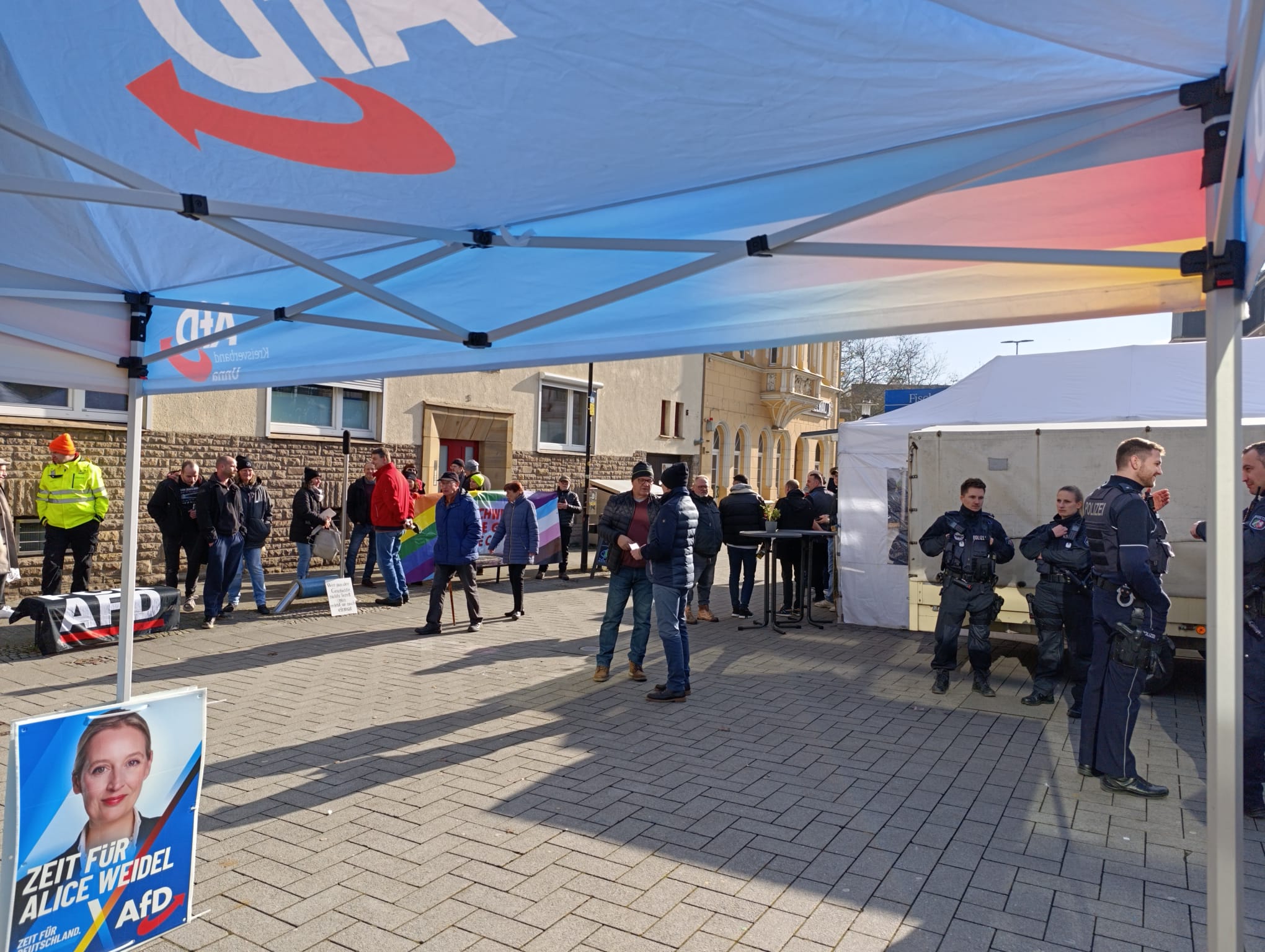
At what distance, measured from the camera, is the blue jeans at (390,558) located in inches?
473

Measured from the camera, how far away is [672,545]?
7.48 meters

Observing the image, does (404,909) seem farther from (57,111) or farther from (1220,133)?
(1220,133)

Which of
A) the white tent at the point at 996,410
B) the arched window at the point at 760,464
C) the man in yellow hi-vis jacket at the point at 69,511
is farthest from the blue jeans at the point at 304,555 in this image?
the arched window at the point at 760,464

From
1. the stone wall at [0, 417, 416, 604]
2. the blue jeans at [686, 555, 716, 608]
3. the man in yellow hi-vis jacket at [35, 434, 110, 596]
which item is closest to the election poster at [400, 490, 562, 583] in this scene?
the stone wall at [0, 417, 416, 604]

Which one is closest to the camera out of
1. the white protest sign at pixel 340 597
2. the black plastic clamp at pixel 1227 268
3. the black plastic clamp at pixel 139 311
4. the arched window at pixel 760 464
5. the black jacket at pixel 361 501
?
the black plastic clamp at pixel 1227 268

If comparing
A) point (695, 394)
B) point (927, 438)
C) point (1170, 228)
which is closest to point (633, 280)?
point (1170, 228)

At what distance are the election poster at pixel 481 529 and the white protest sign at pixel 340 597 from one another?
125cm

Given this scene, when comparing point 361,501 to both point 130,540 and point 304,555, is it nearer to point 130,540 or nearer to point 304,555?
point 304,555

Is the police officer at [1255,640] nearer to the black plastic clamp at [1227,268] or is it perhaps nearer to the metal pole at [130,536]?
the black plastic clamp at [1227,268]

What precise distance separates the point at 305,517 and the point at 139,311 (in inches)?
269

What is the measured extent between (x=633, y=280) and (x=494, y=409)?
48.7 feet

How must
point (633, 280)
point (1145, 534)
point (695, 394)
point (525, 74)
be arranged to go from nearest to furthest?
point (525, 74) < point (633, 280) < point (1145, 534) < point (695, 394)

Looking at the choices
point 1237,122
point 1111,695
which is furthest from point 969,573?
point 1237,122

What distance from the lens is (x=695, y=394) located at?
89.1 feet
